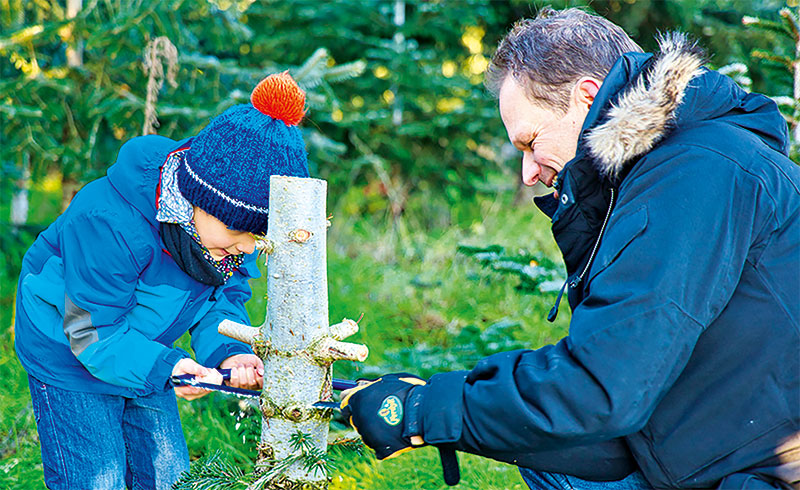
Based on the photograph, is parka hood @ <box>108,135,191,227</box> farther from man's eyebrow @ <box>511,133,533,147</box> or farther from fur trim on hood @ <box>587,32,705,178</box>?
fur trim on hood @ <box>587,32,705,178</box>

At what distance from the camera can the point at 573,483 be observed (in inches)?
74.4

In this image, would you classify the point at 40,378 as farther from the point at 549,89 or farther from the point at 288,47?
the point at 288,47

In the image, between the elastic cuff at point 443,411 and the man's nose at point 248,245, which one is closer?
the elastic cuff at point 443,411

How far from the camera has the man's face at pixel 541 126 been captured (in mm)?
1802

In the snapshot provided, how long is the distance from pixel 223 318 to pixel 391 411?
1084 mm

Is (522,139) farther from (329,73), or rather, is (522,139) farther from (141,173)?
(329,73)

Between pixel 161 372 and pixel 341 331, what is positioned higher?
pixel 341 331

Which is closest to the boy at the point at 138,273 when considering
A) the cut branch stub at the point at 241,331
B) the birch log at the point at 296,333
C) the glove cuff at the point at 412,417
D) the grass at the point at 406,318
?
the cut branch stub at the point at 241,331

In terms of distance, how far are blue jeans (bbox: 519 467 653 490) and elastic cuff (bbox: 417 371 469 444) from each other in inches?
22.7

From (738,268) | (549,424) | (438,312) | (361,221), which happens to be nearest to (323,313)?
(549,424)

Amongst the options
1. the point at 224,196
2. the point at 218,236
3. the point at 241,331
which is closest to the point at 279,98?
the point at 224,196

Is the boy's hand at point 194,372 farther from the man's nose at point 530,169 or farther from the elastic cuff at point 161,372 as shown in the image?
the man's nose at point 530,169

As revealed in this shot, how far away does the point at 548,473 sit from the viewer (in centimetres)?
194

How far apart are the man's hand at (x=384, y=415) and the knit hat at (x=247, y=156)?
0.69 meters
